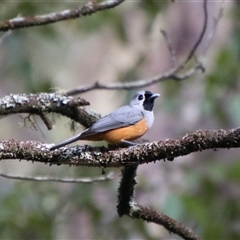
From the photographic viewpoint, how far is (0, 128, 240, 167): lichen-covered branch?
2.01m

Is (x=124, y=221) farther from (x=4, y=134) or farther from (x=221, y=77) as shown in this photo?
(x=4, y=134)

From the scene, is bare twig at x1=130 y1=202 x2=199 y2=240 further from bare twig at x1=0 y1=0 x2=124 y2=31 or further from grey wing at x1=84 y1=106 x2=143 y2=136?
bare twig at x1=0 y1=0 x2=124 y2=31

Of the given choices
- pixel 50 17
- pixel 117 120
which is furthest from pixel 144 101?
pixel 50 17

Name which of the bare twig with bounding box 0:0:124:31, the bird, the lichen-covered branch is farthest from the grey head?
the lichen-covered branch

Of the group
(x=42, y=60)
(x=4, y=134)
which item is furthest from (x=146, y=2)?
(x=4, y=134)

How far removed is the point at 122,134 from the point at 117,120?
3.1 inches

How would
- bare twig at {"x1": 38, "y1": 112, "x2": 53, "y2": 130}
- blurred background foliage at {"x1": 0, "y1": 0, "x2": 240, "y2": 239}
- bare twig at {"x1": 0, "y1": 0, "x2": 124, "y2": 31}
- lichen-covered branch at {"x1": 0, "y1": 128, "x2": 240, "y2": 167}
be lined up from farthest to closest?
blurred background foliage at {"x1": 0, "y1": 0, "x2": 240, "y2": 239} → bare twig at {"x1": 0, "y1": 0, "x2": 124, "y2": 31} → bare twig at {"x1": 38, "y1": 112, "x2": 53, "y2": 130} → lichen-covered branch at {"x1": 0, "y1": 128, "x2": 240, "y2": 167}

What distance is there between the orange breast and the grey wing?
0.07ft

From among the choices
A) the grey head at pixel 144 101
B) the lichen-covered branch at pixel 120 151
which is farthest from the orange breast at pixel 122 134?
the lichen-covered branch at pixel 120 151

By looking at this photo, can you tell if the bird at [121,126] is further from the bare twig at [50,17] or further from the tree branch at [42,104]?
the bare twig at [50,17]

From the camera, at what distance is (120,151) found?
91.3 inches

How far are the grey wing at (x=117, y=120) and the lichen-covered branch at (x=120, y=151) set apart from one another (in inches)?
14.2

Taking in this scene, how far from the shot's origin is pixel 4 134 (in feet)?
32.0

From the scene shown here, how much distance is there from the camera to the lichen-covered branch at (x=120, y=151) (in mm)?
2006
